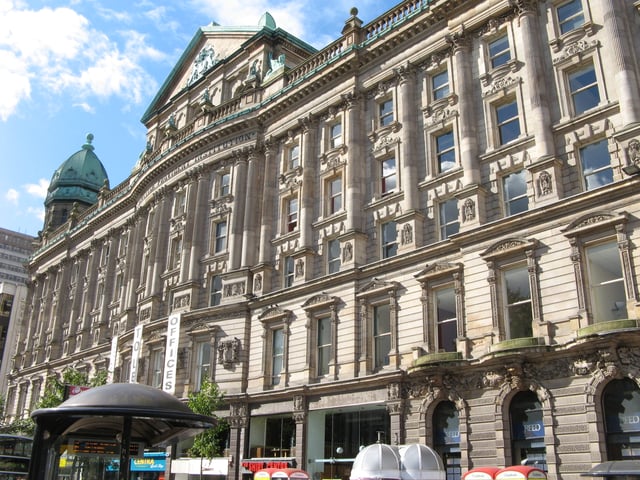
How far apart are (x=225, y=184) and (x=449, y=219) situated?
1954 centimetres

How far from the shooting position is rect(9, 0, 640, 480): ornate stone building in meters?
25.5

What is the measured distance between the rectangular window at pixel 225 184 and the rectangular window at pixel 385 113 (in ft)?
42.4

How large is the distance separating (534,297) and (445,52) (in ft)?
49.8

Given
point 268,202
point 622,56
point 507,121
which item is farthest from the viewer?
point 268,202

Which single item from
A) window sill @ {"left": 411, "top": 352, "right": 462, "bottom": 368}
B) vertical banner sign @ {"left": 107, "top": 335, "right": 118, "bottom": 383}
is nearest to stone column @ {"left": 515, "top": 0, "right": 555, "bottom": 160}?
window sill @ {"left": 411, "top": 352, "right": 462, "bottom": 368}

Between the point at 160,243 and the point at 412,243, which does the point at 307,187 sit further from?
the point at 160,243

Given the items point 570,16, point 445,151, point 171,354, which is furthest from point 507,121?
→ point 171,354

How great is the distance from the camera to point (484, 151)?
31531 millimetres

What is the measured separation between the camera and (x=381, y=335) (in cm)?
3309

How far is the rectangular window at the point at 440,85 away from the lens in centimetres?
3503

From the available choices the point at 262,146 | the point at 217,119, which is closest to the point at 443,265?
the point at 262,146

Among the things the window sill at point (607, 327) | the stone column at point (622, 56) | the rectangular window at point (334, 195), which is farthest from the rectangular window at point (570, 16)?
the rectangular window at point (334, 195)

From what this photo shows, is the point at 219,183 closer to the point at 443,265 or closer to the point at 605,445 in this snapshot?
the point at 443,265

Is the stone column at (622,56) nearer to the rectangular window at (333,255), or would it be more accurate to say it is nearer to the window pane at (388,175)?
the window pane at (388,175)
